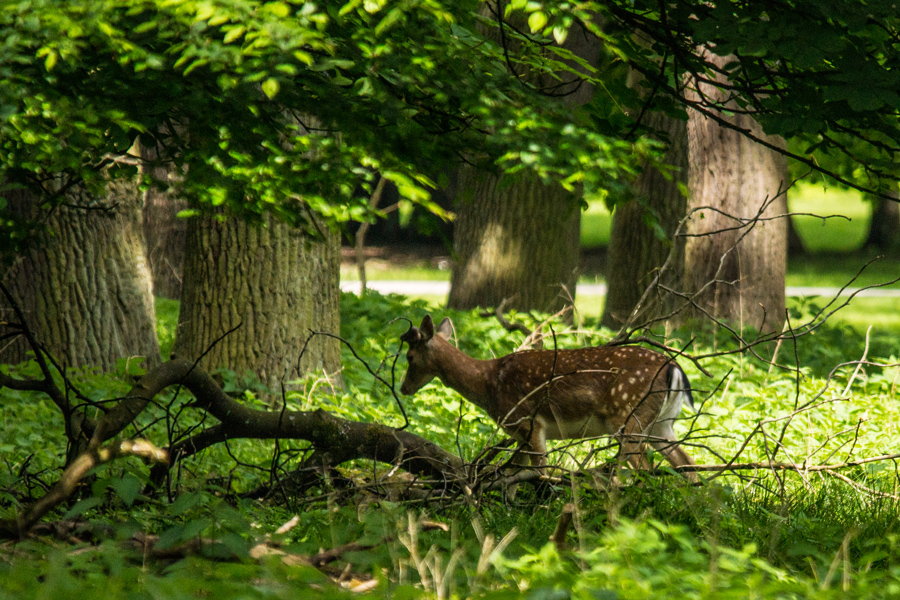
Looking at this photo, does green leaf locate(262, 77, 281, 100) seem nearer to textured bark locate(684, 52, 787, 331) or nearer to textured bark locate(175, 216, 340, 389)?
textured bark locate(175, 216, 340, 389)

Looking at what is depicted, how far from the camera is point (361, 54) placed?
12.8ft

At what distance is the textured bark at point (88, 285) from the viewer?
868 centimetres

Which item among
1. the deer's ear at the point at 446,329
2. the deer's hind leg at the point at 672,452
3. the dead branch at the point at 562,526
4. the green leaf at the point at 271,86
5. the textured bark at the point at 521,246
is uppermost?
the green leaf at the point at 271,86

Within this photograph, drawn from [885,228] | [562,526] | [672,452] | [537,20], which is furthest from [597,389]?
[885,228]

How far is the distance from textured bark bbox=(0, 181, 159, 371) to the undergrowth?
2.39 feet

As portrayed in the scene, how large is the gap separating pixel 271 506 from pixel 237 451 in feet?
6.40

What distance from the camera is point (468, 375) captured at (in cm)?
664

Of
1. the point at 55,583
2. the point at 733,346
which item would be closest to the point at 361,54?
the point at 55,583

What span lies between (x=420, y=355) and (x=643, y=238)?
667cm

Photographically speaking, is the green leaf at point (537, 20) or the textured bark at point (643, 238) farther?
the textured bark at point (643, 238)

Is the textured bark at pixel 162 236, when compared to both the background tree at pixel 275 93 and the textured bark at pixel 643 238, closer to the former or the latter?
the textured bark at pixel 643 238

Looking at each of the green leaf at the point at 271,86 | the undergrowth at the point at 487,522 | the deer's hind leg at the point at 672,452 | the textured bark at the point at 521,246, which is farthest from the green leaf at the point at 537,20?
the textured bark at the point at 521,246

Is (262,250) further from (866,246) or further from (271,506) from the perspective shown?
(866,246)

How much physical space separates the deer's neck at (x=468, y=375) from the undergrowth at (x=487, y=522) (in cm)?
36
